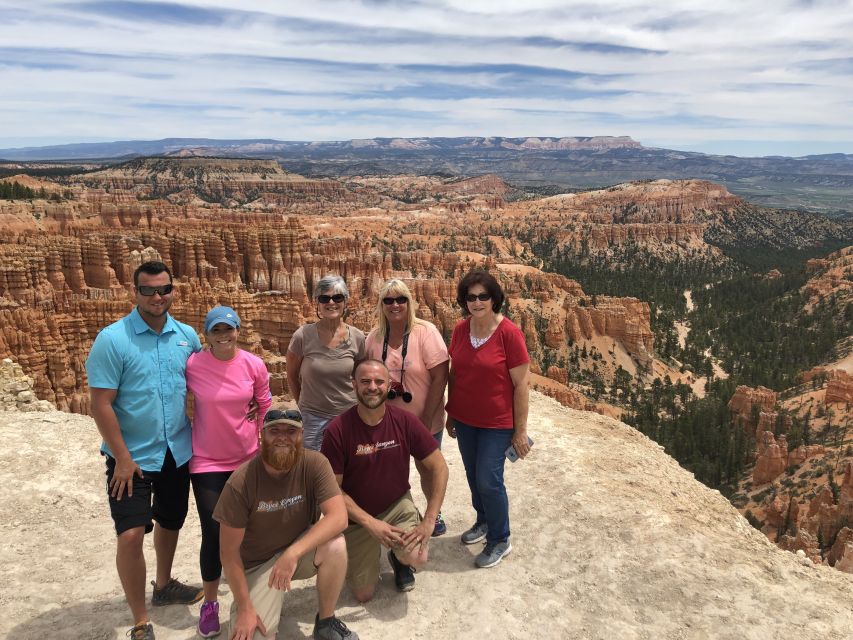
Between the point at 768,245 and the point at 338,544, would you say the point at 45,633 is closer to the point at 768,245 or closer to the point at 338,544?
the point at 338,544

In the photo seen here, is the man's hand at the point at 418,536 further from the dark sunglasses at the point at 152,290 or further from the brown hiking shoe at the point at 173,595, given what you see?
the dark sunglasses at the point at 152,290

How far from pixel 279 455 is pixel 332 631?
147 cm

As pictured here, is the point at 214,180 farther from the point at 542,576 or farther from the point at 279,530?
the point at 279,530

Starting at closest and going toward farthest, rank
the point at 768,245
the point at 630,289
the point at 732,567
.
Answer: the point at 732,567
the point at 630,289
the point at 768,245

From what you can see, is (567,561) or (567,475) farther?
(567,475)

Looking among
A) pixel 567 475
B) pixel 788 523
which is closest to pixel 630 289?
pixel 788 523

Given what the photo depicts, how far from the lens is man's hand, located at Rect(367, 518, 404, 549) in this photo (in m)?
4.76

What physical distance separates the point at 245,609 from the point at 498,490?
2481mm

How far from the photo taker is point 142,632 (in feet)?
15.0

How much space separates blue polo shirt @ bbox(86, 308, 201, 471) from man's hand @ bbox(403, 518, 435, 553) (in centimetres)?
191

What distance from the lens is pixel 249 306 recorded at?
24.4m

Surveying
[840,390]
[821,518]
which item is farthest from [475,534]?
[840,390]

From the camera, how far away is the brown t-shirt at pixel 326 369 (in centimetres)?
544

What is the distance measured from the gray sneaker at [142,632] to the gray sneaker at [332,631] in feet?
4.30
